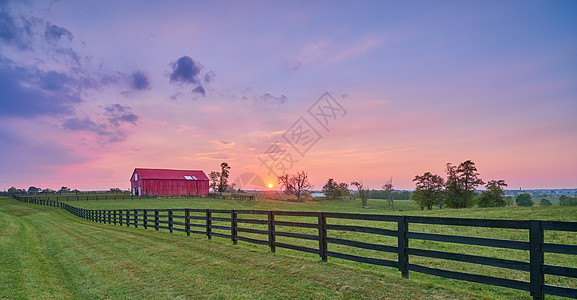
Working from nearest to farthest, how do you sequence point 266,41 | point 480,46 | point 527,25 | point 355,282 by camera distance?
point 355,282
point 527,25
point 480,46
point 266,41

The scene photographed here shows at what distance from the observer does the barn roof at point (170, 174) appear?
68.9 m

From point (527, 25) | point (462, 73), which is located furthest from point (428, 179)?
point (527, 25)

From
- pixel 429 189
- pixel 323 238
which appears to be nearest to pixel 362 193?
pixel 429 189

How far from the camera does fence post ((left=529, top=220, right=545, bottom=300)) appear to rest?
17.4 feet

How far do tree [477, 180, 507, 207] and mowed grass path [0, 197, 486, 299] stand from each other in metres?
55.4

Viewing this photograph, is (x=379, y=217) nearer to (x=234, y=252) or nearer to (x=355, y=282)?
(x=355, y=282)

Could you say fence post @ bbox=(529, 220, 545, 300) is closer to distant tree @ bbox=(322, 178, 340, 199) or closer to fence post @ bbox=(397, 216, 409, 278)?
fence post @ bbox=(397, 216, 409, 278)

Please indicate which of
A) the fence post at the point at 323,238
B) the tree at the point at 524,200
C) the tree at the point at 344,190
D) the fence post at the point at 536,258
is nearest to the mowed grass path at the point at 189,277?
the fence post at the point at 323,238

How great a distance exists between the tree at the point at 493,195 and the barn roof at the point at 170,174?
60.6 meters

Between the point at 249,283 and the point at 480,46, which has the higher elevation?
the point at 480,46

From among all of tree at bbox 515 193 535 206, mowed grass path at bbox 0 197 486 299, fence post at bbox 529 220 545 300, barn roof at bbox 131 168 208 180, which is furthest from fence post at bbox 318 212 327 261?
tree at bbox 515 193 535 206

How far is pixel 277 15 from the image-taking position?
20.6 metres

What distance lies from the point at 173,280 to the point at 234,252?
273cm

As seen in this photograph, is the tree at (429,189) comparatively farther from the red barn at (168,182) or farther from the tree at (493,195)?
the red barn at (168,182)
